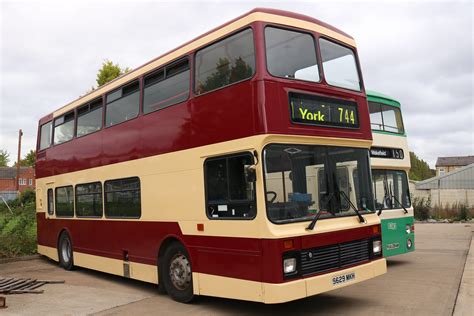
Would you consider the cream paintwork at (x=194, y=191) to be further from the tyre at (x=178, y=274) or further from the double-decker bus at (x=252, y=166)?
the tyre at (x=178, y=274)

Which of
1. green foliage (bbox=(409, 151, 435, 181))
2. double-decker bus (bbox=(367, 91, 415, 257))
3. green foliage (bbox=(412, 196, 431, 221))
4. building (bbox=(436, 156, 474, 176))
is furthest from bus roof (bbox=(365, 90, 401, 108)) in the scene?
building (bbox=(436, 156, 474, 176))

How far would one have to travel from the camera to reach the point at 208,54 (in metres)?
7.49

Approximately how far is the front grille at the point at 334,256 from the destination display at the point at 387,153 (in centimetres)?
383

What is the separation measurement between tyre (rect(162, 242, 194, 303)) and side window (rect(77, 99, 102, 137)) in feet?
12.6

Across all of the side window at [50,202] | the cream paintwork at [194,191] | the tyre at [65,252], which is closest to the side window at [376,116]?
the cream paintwork at [194,191]

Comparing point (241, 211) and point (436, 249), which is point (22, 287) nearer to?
point (241, 211)

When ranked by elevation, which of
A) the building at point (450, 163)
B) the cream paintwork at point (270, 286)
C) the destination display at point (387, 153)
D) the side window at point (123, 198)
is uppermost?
the building at point (450, 163)

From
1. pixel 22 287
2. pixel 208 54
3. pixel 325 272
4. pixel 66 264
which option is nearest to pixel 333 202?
pixel 325 272

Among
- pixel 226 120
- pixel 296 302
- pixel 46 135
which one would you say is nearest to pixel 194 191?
pixel 226 120

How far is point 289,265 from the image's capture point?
20.4ft

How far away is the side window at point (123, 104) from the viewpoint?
9406 millimetres

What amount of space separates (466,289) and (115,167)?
7032 mm

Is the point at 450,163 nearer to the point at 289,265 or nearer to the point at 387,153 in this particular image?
the point at 387,153

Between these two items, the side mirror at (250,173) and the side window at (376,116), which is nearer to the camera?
the side mirror at (250,173)
